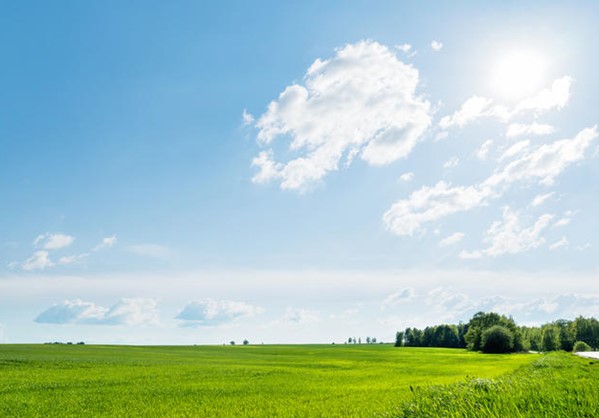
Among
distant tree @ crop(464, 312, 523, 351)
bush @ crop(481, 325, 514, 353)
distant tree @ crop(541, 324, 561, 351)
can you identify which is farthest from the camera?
distant tree @ crop(541, 324, 561, 351)

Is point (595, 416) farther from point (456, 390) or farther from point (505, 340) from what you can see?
point (505, 340)

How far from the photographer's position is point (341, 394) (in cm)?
2677

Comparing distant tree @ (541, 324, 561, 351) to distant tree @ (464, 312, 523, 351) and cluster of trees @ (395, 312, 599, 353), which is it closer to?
cluster of trees @ (395, 312, 599, 353)

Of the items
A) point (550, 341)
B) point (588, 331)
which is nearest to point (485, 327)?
point (550, 341)

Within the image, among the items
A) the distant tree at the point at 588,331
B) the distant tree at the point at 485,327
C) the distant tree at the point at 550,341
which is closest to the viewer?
the distant tree at the point at 485,327

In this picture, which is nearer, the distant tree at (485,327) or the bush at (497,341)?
the bush at (497,341)

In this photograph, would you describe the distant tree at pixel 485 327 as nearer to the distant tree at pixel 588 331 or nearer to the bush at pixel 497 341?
the bush at pixel 497 341

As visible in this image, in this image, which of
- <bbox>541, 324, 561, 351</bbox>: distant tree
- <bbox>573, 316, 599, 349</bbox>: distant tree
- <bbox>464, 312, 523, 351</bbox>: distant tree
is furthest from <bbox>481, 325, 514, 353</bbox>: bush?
<bbox>573, 316, 599, 349</bbox>: distant tree

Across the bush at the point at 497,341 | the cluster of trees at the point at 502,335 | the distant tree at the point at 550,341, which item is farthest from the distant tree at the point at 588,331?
the bush at the point at 497,341

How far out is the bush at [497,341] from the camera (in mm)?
111125

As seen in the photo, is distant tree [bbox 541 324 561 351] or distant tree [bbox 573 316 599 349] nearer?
distant tree [bbox 541 324 561 351]

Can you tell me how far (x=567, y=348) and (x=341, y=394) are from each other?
512ft

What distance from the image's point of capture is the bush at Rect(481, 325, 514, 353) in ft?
365

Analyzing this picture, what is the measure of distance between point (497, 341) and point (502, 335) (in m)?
1.89
